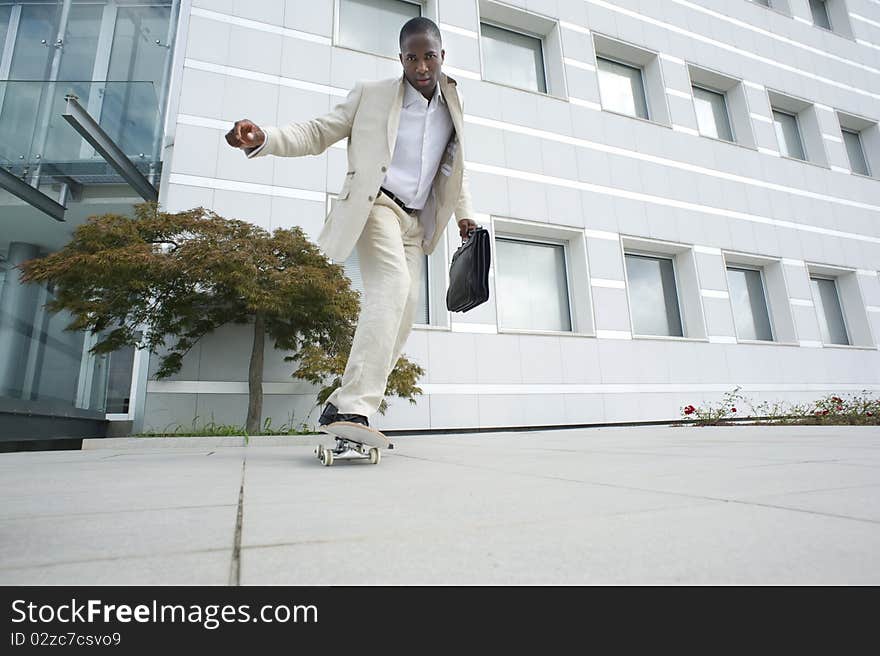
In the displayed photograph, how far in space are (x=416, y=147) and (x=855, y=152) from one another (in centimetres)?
1399

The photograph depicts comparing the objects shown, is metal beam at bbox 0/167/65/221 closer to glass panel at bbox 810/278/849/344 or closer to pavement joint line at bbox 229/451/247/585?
pavement joint line at bbox 229/451/247/585

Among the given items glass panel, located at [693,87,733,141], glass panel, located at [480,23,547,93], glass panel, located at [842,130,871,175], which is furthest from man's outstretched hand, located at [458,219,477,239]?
glass panel, located at [842,130,871,175]

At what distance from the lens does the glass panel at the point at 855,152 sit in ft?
37.7

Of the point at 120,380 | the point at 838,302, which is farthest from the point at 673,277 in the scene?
the point at 120,380

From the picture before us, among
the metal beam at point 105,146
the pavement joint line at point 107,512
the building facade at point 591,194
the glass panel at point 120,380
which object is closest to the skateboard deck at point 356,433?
the pavement joint line at point 107,512

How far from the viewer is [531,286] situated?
288 inches

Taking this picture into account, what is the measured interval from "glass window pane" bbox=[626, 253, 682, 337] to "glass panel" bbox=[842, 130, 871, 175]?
710 centimetres

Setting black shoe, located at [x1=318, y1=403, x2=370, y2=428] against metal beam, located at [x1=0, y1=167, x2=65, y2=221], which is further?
metal beam, located at [x1=0, y1=167, x2=65, y2=221]

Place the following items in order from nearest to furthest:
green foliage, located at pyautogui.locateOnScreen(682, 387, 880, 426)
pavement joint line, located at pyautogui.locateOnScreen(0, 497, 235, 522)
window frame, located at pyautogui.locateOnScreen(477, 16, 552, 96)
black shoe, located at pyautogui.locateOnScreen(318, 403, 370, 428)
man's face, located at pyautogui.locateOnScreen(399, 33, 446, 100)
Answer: pavement joint line, located at pyautogui.locateOnScreen(0, 497, 235, 522)
black shoe, located at pyautogui.locateOnScreen(318, 403, 370, 428)
man's face, located at pyautogui.locateOnScreen(399, 33, 446, 100)
green foliage, located at pyautogui.locateOnScreen(682, 387, 880, 426)
window frame, located at pyautogui.locateOnScreen(477, 16, 552, 96)

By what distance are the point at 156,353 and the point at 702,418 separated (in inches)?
284

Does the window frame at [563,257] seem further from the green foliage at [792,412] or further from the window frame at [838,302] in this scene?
the window frame at [838,302]

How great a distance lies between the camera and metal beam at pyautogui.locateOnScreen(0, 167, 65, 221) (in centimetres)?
531

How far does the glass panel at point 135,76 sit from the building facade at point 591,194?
0.26 m
